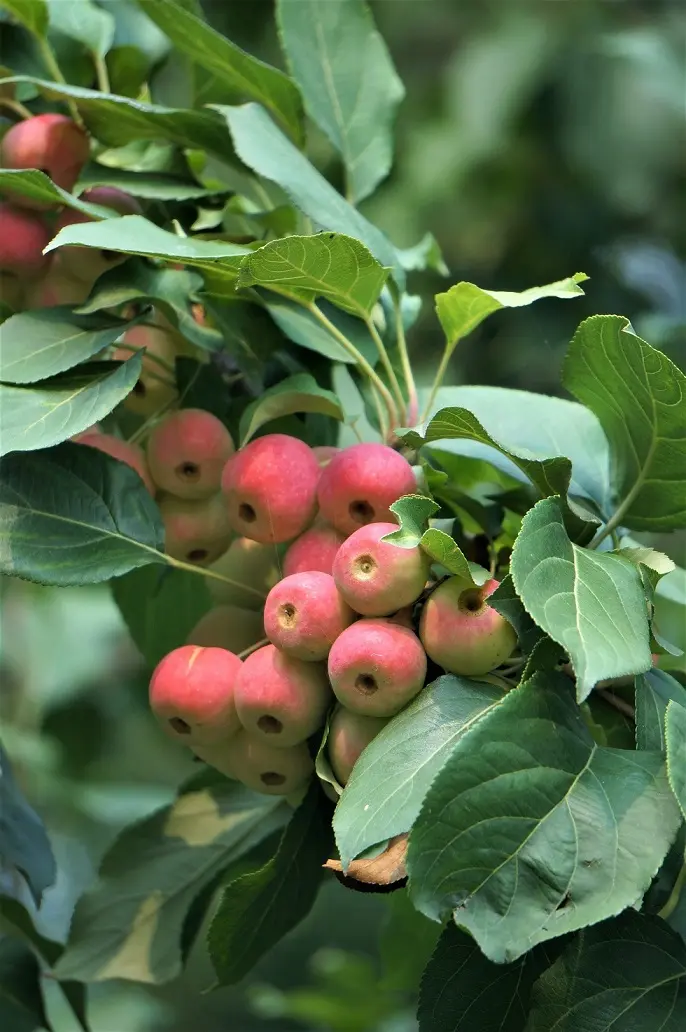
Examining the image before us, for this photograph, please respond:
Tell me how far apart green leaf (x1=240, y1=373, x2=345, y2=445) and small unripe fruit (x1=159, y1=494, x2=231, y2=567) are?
0.04 meters

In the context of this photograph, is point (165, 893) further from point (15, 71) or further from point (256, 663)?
point (15, 71)

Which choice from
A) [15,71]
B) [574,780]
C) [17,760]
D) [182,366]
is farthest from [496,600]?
[17,760]

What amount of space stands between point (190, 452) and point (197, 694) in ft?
0.38

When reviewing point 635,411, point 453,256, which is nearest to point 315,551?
point 635,411

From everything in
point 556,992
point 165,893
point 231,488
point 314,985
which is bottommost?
point 314,985

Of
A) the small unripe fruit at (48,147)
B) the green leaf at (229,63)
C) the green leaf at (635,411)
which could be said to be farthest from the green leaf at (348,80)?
the green leaf at (635,411)

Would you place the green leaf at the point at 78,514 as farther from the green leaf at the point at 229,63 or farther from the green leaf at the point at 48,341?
the green leaf at the point at 229,63

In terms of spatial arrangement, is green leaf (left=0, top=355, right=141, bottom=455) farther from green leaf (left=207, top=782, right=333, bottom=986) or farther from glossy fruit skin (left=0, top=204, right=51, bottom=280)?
green leaf (left=207, top=782, right=333, bottom=986)

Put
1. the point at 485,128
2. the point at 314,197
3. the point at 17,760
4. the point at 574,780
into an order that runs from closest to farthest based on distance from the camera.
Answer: the point at 574,780 → the point at 314,197 → the point at 17,760 → the point at 485,128

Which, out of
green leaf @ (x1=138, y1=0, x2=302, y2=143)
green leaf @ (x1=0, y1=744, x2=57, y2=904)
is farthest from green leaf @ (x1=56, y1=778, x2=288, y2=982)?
green leaf @ (x1=138, y1=0, x2=302, y2=143)

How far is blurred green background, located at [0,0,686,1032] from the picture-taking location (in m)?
1.32

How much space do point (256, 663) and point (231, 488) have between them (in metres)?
0.08

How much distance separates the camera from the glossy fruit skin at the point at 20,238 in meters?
0.56

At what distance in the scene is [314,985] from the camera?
1348mm
